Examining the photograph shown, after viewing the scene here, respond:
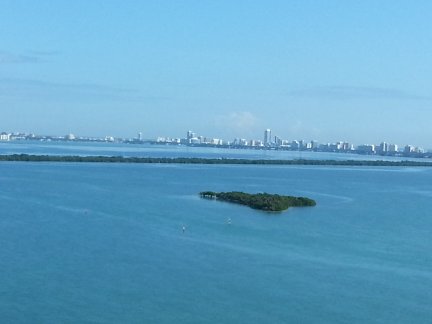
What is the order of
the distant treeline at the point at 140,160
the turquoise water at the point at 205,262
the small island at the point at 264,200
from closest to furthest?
1. the turquoise water at the point at 205,262
2. the small island at the point at 264,200
3. the distant treeline at the point at 140,160

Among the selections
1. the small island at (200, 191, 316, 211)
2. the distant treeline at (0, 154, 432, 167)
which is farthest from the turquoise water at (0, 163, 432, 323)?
the distant treeline at (0, 154, 432, 167)

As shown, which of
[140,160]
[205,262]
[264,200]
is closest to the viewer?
[205,262]

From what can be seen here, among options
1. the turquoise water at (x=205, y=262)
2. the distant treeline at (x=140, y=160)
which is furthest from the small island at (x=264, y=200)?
the distant treeline at (x=140, y=160)

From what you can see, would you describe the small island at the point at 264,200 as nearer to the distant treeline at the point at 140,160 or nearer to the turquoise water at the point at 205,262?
the turquoise water at the point at 205,262

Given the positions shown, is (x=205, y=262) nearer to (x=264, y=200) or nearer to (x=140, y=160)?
(x=264, y=200)

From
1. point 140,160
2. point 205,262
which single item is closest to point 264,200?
point 205,262

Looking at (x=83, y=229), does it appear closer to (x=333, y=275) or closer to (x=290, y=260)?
(x=290, y=260)
